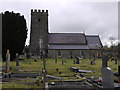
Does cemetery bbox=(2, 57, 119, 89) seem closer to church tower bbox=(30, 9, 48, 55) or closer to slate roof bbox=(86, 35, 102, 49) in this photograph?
church tower bbox=(30, 9, 48, 55)

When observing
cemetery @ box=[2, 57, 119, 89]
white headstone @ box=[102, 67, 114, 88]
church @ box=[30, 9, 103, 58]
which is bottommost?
cemetery @ box=[2, 57, 119, 89]

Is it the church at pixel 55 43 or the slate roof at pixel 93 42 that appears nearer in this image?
the church at pixel 55 43

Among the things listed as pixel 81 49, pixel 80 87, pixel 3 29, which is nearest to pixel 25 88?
pixel 80 87

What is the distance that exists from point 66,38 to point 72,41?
2411 millimetres

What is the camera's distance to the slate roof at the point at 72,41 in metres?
38.6

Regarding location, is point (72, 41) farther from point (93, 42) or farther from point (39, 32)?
point (39, 32)

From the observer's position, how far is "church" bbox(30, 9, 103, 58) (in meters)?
37.1

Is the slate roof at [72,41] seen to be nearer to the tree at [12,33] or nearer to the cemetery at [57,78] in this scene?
the tree at [12,33]

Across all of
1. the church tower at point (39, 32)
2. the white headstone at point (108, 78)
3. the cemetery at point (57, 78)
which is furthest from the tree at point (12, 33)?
the white headstone at point (108, 78)

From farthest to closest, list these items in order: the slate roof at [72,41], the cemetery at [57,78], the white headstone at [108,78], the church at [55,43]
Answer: the slate roof at [72,41], the church at [55,43], the cemetery at [57,78], the white headstone at [108,78]

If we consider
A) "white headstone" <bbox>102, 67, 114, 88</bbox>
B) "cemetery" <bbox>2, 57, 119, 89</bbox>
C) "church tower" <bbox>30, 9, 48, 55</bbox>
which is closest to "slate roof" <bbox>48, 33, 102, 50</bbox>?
"church tower" <bbox>30, 9, 48, 55</bbox>

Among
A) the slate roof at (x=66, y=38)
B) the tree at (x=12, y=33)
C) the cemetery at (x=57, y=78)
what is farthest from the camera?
the slate roof at (x=66, y=38)

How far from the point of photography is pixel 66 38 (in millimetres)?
41500

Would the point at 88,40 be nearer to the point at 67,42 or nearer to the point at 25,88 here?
the point at 67,42
